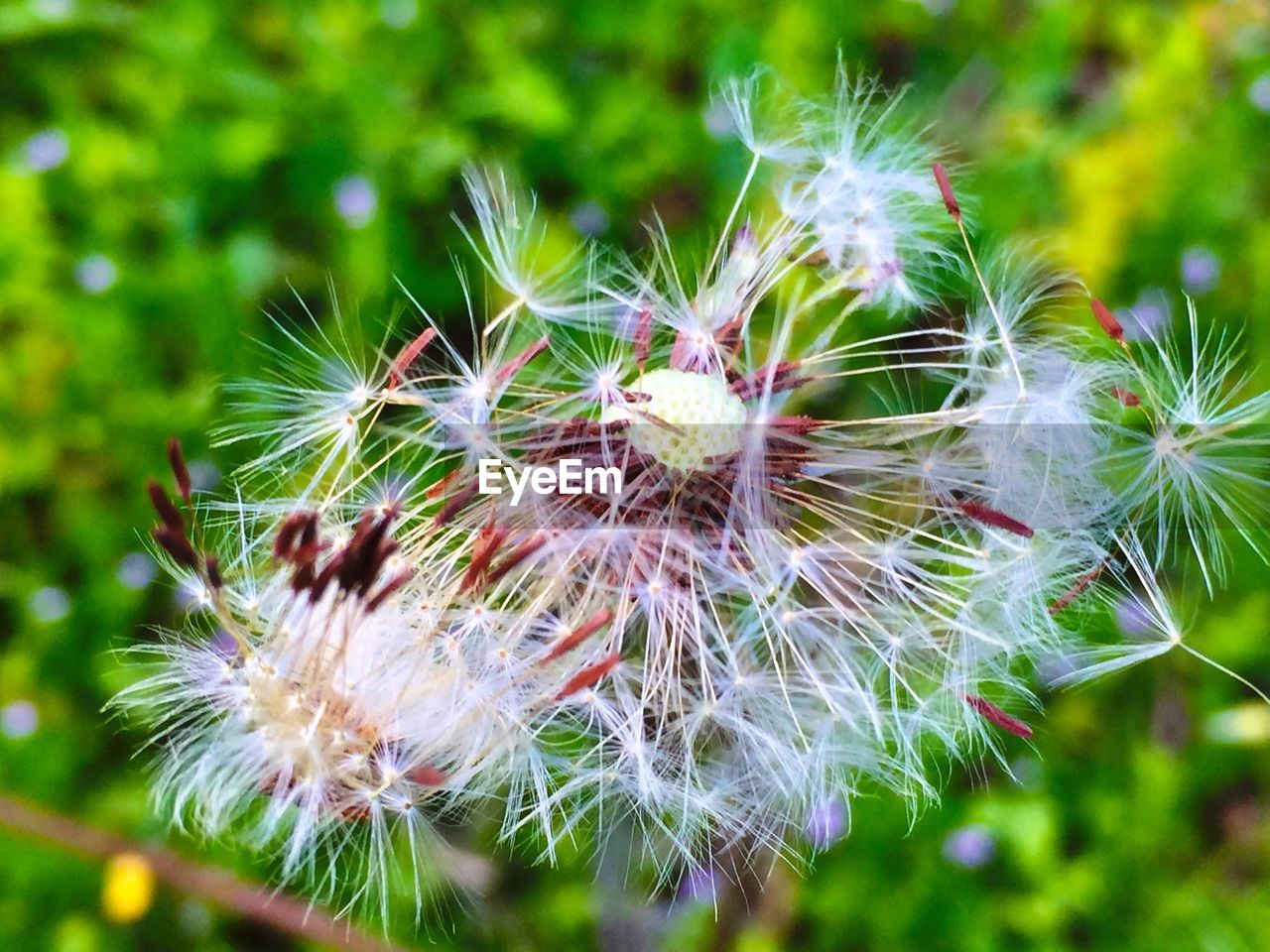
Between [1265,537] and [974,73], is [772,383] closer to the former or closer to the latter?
[1265,537]

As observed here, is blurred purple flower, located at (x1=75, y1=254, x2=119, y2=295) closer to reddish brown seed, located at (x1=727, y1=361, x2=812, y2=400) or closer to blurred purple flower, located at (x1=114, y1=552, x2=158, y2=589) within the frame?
blurred purple flower, located at (x1=114, y1=552, x2=158, y2=589)

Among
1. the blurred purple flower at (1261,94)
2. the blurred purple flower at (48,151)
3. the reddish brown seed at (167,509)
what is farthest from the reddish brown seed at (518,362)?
the blurred purple flower at (1261,94)

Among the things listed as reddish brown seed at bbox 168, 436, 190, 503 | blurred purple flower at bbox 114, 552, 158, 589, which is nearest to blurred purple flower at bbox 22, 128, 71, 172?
blurred purple flower at bbox 114, 552, 158, 589

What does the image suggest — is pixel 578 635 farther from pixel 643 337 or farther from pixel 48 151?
pixel 48 151

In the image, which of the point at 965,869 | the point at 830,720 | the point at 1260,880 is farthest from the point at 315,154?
the point at 1260,880

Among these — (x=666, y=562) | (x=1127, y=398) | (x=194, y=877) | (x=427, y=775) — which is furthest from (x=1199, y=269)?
(x=194, y=877)
